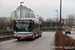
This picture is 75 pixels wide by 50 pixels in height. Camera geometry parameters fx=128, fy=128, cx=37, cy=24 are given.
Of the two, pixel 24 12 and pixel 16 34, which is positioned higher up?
pixel 24 12

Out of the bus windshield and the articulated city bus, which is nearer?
the articulated city bus

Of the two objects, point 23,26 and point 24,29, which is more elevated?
point 23,26

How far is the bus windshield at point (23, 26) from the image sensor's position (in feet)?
58.9

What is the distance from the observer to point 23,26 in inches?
715

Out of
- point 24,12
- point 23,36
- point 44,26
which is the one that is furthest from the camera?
point 44,26

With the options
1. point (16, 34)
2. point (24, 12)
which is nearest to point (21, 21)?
point (16, 34)

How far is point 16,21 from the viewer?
60.6 feet

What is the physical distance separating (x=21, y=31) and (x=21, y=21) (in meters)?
1.55

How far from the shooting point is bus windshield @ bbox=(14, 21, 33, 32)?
58.9ft

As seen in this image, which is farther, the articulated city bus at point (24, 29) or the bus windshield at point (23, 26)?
the bus windshield at point (23, 26)

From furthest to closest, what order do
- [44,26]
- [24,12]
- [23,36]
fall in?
[44,26] < [24,12] < [23,36]

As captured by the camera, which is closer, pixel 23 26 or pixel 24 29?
pixel 24 29

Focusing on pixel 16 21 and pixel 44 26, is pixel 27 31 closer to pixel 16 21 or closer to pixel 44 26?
pixel 16 21

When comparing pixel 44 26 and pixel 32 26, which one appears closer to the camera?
pixel 32 26
